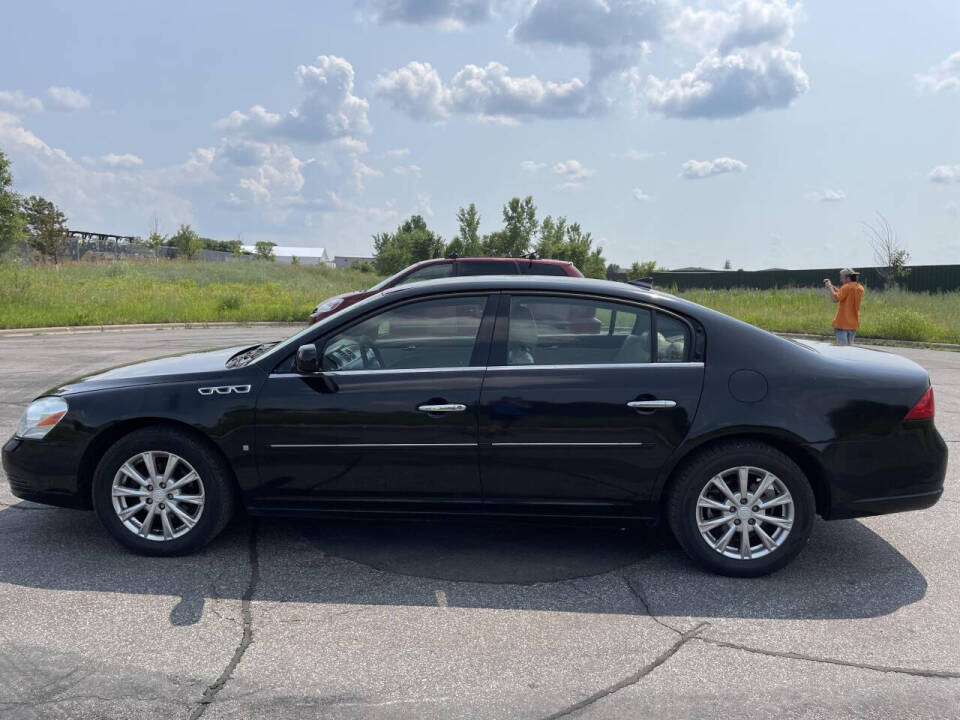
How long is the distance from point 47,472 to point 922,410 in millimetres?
4811

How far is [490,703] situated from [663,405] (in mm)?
1864

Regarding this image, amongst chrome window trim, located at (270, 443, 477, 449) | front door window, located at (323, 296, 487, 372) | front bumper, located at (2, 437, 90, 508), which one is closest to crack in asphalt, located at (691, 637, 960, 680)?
chrome window trim, located at (270, 443, 477, 449)

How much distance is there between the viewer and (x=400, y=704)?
304 cm

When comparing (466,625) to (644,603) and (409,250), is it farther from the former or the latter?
(409,250)

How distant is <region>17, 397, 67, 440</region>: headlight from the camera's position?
458cm

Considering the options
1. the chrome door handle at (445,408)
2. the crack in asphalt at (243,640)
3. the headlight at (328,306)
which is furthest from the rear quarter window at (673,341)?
the headlight at (328,306)

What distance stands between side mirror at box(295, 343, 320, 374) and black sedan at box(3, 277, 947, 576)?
27mm

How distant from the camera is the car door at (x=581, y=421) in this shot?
4.29m

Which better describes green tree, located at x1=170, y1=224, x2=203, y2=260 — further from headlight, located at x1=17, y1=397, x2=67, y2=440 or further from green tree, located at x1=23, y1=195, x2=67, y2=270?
headlight, located at x1=17, y1=397, x2=67, y2=440

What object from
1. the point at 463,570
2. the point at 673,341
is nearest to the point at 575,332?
the point at 673,341

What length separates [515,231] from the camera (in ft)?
→ 217

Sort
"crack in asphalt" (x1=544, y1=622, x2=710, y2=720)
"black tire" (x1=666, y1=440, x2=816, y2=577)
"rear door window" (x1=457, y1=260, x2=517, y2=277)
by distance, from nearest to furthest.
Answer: "crack in asphalt" (x1=544, y1=622, x2=710, y2=720) < "black tire" (x1=666, y1=440, x2=816, y2=577) < "rear door window" (x1=457, y1=260, x2=517, y2=277)

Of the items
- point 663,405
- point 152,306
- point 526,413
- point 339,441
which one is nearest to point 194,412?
point 339,441

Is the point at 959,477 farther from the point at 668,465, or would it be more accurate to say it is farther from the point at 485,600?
the point at 485,600
